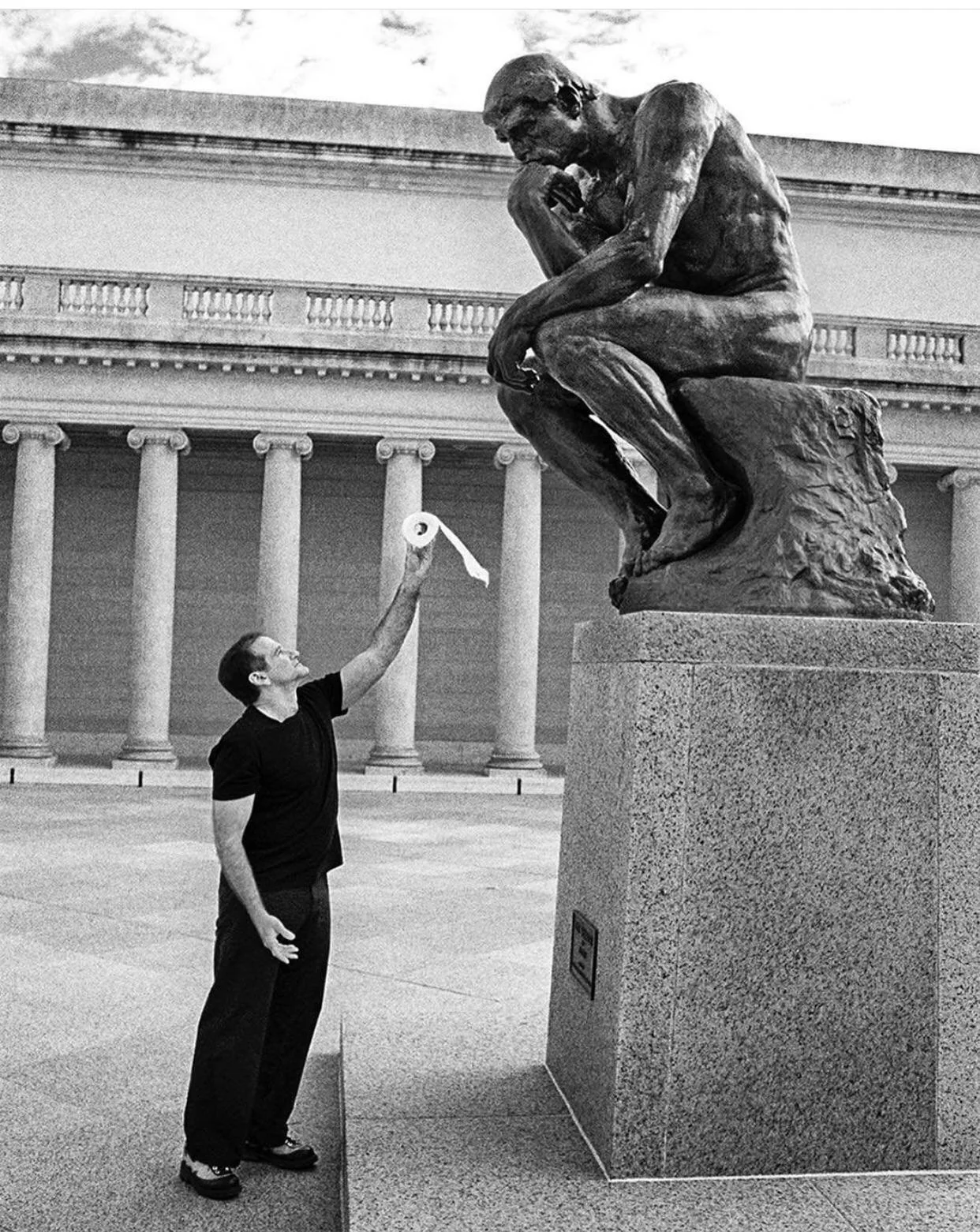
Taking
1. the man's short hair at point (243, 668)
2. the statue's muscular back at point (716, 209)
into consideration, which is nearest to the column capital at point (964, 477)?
the statue's muscular back at point (716, 209)

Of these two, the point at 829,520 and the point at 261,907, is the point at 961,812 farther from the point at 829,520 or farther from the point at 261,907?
the point at 261,907

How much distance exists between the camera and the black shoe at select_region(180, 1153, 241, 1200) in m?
5.40

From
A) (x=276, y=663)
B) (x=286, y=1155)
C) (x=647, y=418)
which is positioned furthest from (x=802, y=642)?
(x=286, y=1155)

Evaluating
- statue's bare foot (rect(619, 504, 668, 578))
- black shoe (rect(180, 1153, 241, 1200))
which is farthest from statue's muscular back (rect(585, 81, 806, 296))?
black shoe (rect(180, 1153, 241, 1200))

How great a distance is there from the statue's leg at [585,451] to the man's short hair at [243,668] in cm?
181

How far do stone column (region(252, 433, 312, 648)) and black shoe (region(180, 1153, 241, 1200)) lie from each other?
23.7 metres

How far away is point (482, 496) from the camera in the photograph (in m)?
35.8

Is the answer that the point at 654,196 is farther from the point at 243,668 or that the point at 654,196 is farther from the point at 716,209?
the point at 243,668

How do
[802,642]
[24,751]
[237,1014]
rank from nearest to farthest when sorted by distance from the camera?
[802,642]
[237,1014]
[24,751]

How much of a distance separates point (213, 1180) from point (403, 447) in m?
25.6

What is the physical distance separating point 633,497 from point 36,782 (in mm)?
24416

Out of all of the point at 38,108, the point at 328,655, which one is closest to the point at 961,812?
the point at 328,655

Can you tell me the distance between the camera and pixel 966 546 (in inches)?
1233

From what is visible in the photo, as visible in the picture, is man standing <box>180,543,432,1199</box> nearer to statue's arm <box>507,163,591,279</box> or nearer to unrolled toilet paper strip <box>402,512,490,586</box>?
unrolled toilet paper strip <box>402,512,490,586</box>
